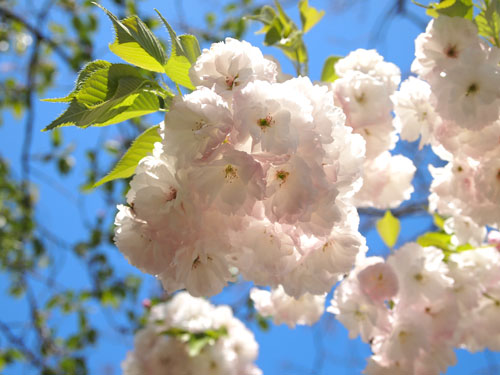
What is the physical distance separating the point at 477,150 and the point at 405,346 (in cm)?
51

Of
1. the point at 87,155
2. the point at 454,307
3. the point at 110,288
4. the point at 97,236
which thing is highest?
the point at 87,155

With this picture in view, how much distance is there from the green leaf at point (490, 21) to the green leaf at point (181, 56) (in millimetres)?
574

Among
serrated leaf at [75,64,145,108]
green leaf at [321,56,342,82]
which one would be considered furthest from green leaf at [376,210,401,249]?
serrated leaf at [75,64,145,108]

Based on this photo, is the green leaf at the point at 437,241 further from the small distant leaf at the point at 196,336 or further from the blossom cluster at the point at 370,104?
the small distant leaf at the point at 196,336

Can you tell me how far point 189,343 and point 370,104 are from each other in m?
1.12

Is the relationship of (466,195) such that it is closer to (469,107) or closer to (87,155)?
(469,107)

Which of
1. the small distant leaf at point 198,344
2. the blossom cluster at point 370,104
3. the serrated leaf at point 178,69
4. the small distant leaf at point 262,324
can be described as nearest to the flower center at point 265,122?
the serrated leaf at point 178,69

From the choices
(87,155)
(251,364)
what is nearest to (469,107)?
(251,364)

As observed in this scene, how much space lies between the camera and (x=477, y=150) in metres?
0.87

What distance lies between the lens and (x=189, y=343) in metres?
1.57

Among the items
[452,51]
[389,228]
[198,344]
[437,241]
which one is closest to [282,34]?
[452,51]

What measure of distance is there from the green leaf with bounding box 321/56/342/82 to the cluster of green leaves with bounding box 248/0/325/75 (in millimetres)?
55

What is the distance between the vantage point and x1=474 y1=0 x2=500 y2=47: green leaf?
2.64ft

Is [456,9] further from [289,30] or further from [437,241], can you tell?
[437,241]
